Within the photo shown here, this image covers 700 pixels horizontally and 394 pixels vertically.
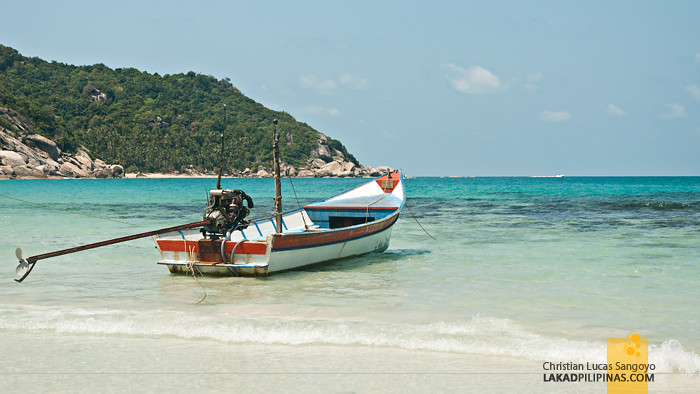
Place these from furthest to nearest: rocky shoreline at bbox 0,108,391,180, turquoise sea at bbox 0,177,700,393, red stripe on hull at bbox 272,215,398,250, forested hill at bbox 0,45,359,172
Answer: forested hill at bbox 0,45,359,172
rocky shoreline at bbox 0,108,391,180
red stripe on hull at bbox 272,215,398,250
turquoise sea at bbox 0,177,700,393

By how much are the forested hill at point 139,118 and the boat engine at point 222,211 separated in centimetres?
13014

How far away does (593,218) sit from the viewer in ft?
110

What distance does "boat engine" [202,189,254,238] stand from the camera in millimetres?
13408

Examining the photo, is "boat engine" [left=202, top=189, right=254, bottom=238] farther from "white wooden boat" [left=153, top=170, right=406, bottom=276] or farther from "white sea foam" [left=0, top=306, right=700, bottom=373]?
"white sea foam" [left=0, top=306, right=700, bottom=373]

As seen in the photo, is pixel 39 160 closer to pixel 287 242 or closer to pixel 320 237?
pixel 320 237

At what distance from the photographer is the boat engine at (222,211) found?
44.0 ft

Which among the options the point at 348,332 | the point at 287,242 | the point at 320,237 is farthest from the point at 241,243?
the point at 348,332

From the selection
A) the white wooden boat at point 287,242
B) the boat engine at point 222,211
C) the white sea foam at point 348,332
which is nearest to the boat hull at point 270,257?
the white wooden boat at point 287,242

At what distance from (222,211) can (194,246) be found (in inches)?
46.2

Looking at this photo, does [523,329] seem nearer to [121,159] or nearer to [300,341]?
[300,341]

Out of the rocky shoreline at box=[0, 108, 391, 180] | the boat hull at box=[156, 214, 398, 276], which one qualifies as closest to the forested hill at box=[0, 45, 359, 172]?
the rocky shoreline at box=[0, 108, 391, 180]

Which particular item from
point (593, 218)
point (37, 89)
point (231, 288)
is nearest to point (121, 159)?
point (37, 89)

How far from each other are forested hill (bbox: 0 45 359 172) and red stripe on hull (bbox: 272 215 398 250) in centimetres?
12895

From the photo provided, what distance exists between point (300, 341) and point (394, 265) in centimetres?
803
